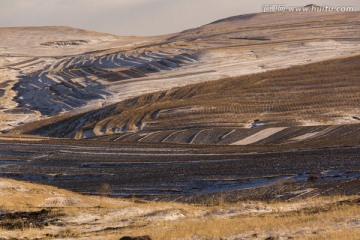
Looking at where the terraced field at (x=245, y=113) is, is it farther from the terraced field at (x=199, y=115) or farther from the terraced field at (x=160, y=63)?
the terraced field at (x=160, y=63)

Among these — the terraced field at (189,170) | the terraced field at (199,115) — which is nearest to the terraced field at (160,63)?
the terraced field at (199,115)

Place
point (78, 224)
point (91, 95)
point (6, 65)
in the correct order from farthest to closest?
point (6, 65) → point (91, 95) → point (78, 224)

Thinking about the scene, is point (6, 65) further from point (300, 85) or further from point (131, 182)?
point (131, 182)

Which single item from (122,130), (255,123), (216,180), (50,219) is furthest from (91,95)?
(50,219)

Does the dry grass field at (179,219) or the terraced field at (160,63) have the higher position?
the dry grass field at (179,219)

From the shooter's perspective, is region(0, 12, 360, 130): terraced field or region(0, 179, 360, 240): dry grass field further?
region(0, 12, 360, 130): terraced field

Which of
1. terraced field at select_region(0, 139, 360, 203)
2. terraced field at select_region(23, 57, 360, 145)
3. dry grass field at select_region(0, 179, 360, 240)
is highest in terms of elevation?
dry grass field at select_region(0, 179, 360, 240)

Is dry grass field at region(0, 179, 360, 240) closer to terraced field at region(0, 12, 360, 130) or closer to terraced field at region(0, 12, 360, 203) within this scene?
terraced field at region(0, 12, 360, 203)

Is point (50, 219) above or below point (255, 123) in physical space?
above

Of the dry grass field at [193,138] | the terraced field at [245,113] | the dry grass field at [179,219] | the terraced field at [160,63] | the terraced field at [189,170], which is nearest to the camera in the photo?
the dry grass field at [179,219]

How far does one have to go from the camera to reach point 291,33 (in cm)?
10825

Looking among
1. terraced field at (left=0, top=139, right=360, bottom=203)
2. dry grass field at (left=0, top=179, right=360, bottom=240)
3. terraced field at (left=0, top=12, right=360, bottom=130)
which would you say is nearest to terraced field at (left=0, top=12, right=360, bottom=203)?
terraced field at (left=0, top=139, right=360, bottom=203)

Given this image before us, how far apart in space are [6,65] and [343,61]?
6251cm

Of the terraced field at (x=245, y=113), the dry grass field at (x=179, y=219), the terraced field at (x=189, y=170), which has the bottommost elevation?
the terraced field at (x=245, y=113)
